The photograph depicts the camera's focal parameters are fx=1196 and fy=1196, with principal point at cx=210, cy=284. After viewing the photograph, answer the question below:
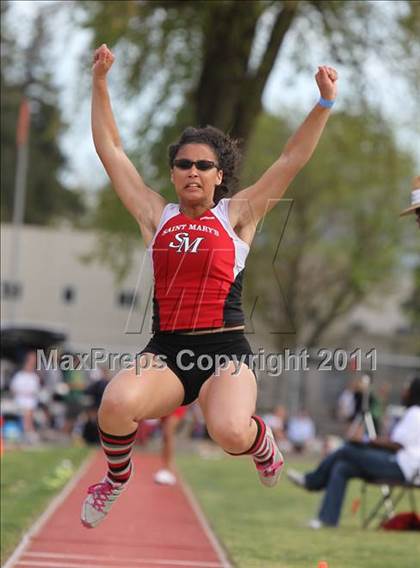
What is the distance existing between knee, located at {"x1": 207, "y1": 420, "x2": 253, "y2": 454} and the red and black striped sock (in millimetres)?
195

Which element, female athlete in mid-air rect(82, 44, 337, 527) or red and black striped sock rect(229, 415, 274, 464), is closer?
female athlete in mid-air rect(82, 44, 337, 527)

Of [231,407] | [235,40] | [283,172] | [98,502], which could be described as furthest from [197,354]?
[235,40]

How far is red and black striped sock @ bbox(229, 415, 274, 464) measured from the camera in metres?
6.30

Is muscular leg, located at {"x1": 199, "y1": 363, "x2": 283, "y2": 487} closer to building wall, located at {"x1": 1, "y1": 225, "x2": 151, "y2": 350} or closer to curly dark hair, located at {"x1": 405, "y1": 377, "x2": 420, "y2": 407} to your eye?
curly dark hair, located at {"x1": 405, "y1": 377, "x2": 420, "y2": 407}

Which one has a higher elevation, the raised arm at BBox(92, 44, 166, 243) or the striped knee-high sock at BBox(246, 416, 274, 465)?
the raised arm at BBox(92, 44, 166, 243)

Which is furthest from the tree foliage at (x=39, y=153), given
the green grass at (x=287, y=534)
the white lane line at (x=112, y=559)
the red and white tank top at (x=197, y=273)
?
the red and white tank top at (x=197, y=273)

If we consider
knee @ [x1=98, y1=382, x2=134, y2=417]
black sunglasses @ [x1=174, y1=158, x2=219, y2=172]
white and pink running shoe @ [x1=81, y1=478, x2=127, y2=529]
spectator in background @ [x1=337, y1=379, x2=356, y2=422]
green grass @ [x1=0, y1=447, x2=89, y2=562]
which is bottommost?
spectator in background @ [x1=337, y1=379, x2=356, y2=422]

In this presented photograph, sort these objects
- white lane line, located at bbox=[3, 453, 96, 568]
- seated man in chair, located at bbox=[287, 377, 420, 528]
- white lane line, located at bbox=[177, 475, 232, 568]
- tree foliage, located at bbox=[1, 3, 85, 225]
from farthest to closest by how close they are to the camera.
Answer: tree foliage, located at bbox=[1, 3, 85, 225] → seated man in chair, located at bbox=[287, 377, 420, 528] → white lane line, located at bbox=[177, 475, 232, 568] → white lane line, located at bbox=[3, 453, 96, 568]

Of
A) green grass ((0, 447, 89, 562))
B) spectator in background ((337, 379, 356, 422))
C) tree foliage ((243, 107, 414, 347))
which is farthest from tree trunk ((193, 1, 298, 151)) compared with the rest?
tree foliage ((243, 107, 414, 347))

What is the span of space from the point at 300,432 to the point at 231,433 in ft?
75.5

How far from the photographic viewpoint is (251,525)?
38.4 ft

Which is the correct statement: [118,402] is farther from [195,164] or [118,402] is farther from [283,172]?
[283,172]

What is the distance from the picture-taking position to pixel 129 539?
9.84 metres

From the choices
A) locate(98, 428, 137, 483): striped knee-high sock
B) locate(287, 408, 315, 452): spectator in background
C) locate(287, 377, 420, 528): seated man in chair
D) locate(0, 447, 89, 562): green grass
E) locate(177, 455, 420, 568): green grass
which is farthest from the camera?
locate(287, 408, 315, 452): spectator in background
